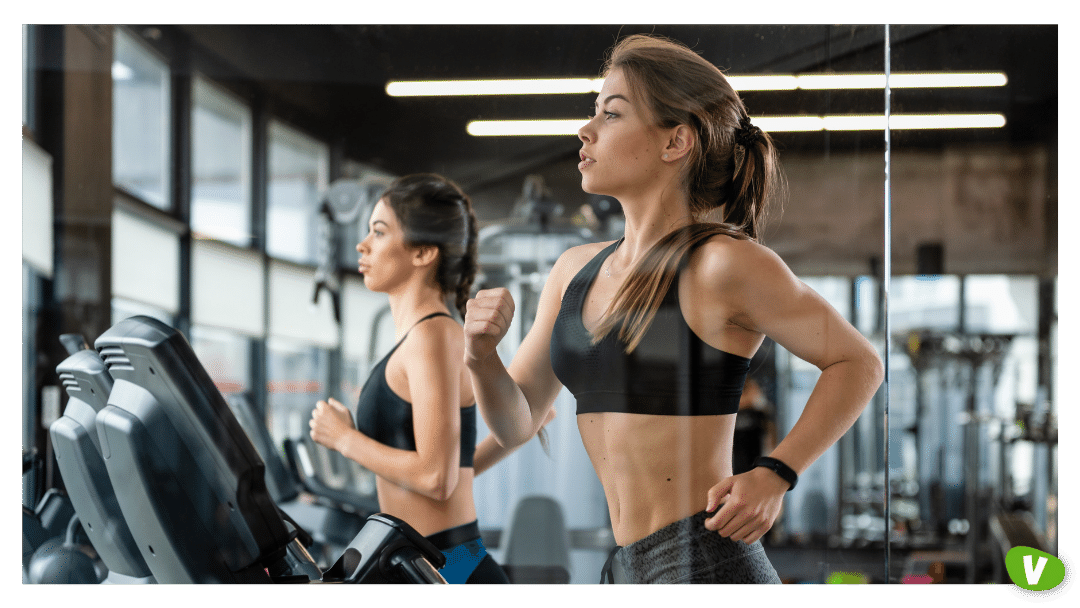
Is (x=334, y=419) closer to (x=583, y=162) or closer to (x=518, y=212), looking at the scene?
(x=518, y=212)

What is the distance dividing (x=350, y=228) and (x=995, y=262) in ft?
6.07

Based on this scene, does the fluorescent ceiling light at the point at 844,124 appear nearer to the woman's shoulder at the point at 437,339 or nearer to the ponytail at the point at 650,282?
the ponytail at the point at 650,282

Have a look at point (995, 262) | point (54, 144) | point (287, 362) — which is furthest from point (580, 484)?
point (54, 144)

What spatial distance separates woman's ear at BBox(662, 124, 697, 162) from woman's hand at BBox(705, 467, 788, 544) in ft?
2.90

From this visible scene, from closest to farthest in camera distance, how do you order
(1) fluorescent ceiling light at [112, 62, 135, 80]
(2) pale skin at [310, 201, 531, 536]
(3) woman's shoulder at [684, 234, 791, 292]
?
(3) woman's shoulder at [684, 234, 791, 292]
(2) pale skin at [310, 201, 531, 536]
(1) fluorescent ceiling light at [112, 62, 135, 80]

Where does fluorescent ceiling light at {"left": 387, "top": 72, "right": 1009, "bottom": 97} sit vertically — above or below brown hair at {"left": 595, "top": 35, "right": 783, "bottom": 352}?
above

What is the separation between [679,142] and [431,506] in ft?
4.01

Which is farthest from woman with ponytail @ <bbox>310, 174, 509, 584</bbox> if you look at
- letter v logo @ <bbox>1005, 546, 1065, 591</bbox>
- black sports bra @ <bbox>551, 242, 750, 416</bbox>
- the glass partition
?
letter v logo @ <bbox>1005, 546, 1065, 591</bbox>

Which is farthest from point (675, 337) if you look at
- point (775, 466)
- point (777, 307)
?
point (775, 466)

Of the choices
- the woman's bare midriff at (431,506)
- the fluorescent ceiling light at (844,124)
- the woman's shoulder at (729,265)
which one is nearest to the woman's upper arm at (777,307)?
the woman's shoulder at (729,265)

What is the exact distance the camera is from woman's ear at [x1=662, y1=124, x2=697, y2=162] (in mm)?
2320

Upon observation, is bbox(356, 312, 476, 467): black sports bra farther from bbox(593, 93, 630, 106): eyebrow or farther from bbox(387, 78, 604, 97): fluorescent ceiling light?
bbox(593, 93, 630, 106): eyebrow

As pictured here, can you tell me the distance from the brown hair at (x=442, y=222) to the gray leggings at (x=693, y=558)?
0.83 metres

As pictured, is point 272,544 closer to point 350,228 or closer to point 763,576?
point 350,228
